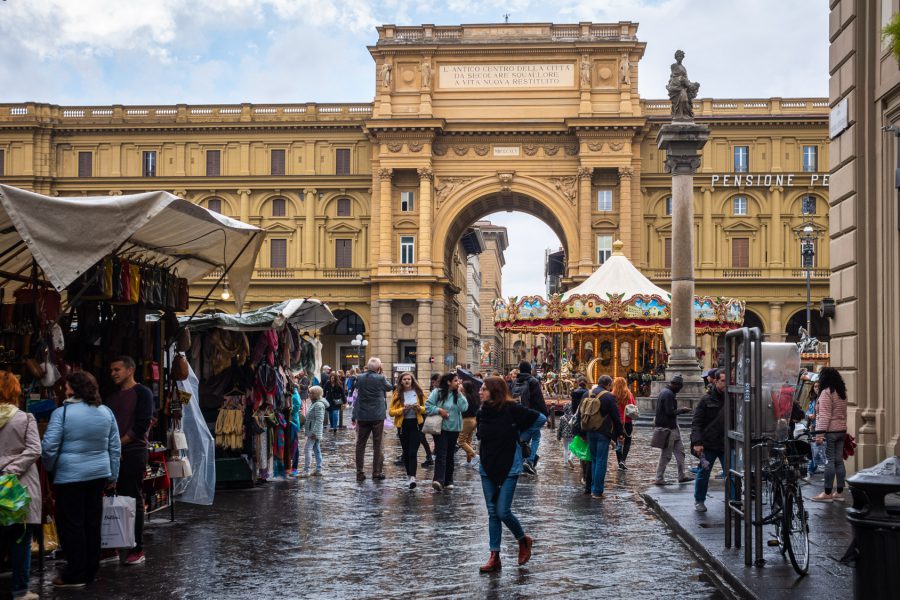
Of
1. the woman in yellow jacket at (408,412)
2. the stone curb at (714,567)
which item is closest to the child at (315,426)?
the woman in yellow jacket at (408,412)

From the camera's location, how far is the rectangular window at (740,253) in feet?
194

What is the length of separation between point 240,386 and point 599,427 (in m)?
5.24

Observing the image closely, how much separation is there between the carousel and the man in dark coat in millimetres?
22591

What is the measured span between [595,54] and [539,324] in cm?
2396

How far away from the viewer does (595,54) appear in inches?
2238

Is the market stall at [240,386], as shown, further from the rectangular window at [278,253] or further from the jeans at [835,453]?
the rectangular window at [278,253]

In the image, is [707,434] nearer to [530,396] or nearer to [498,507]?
[498,507]

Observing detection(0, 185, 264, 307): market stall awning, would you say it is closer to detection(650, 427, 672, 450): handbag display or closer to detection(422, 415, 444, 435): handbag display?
detection(422, 415, 444, 435): handbag display

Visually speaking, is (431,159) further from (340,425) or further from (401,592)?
(401,592)

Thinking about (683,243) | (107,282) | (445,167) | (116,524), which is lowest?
(116,524)

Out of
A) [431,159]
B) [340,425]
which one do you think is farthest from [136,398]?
[431,159]

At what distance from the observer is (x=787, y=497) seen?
31.2ft

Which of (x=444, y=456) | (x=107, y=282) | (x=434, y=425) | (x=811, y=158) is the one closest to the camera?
(x=107, y=282)

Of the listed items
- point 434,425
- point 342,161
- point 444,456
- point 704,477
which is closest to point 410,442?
point 434,425
